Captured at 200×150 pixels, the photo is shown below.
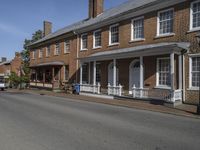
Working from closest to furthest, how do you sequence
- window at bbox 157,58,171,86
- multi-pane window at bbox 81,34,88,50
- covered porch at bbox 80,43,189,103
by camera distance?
covered porch at bbox 80,43,189,103 → window at bbox 157,58,171,86 → multi-pane window at bbox 81,34,88,50

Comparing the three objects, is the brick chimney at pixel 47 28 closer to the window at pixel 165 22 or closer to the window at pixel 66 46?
the window at pixel 66 46

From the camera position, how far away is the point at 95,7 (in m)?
29.7

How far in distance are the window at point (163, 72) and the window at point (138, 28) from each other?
3.22 meters

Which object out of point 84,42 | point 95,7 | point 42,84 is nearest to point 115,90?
point 84,42

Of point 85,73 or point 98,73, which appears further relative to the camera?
point 85,73

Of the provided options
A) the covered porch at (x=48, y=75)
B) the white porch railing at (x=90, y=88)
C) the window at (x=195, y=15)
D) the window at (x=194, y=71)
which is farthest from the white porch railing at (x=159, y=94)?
the covered porch at (x=48, y=75)

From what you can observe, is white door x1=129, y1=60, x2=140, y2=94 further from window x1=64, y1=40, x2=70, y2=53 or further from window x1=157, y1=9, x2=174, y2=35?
window x1=64, y1=40, x2=70, y2=53

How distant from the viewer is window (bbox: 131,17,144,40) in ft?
65.4

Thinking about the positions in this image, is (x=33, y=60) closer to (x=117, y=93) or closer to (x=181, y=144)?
(x=117, y=93)

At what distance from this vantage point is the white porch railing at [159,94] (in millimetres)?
15221

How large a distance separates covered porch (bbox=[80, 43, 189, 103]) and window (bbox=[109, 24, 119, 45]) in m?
1.88

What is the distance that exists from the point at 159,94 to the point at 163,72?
6.16ft

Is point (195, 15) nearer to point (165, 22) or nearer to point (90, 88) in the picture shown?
point (165, 22)

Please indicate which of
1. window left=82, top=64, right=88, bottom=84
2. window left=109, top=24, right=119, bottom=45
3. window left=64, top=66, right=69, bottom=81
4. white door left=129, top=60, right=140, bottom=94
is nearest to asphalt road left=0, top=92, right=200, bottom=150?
white door left=129, top=60, right=140, bottom=94
